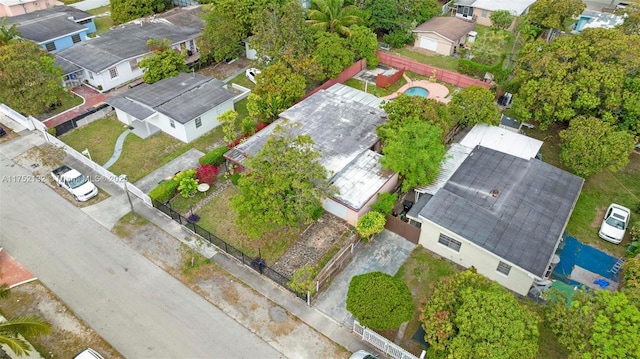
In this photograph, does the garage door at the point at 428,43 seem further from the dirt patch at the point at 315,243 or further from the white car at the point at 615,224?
the dirt patch at the point at 315,243

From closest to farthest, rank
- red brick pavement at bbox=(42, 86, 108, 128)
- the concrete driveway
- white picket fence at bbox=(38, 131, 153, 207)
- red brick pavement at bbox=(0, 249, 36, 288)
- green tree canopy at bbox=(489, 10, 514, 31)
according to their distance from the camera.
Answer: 1. the concrete driveway
2. red brick pavement at bbox=(0, 249, 36, 288)
3. white picket fence at bbox=(38, 131, 153, 207)
4. red brick pavement at bbox=(42, 86, 108, 128)
5. green tree canopy at bbox=(489, 10, 514, 31)

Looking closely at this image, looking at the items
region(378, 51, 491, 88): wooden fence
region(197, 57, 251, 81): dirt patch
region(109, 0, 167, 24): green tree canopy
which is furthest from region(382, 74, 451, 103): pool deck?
region(109, 0, 167, 24): green tree canopy

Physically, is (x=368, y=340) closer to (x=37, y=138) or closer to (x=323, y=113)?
(x=323, y=113)

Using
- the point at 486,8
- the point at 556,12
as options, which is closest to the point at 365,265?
the point at 556,12

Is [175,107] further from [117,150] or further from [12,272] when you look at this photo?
[12,272]

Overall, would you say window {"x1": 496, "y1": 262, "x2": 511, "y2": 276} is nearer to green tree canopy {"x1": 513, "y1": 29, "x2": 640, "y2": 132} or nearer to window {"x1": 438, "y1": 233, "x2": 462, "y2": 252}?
window {"x1": 438, "y1": 233, "x2": 462, "y2": 252}

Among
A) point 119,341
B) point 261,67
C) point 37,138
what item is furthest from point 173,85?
point 119,341
